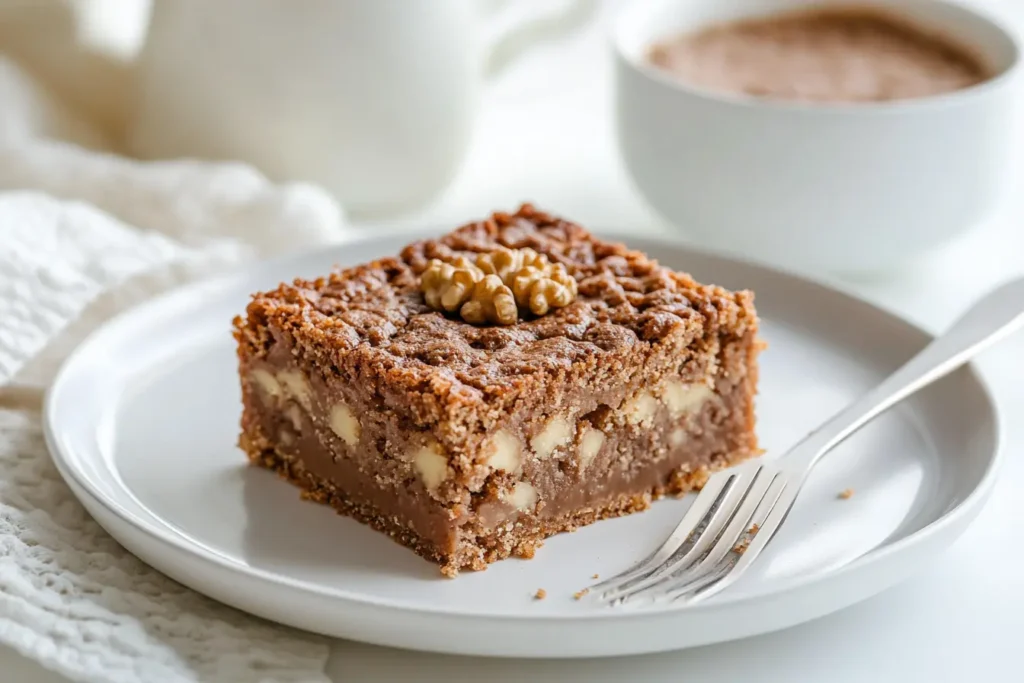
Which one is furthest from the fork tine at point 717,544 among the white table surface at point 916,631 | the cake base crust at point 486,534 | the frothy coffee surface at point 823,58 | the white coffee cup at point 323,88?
the white coffee cup at point 323,88

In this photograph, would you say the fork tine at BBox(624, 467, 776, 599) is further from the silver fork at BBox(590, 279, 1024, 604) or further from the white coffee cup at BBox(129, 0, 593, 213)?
the white coffee cup at BBox(129, 0, 593, 213)

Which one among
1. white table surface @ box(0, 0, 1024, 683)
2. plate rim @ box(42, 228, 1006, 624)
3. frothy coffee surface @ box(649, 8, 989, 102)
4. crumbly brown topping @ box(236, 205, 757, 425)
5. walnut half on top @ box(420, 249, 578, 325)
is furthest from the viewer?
frothy coffee surface @ box(649, 8, 989, 102)

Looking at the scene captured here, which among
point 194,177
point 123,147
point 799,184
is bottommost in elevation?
point 123,147

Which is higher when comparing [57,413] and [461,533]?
[461,533]

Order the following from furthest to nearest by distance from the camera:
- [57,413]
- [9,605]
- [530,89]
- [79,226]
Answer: [530,89], [79,226], [57,413], [9,605]

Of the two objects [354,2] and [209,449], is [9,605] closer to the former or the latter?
[209,449]

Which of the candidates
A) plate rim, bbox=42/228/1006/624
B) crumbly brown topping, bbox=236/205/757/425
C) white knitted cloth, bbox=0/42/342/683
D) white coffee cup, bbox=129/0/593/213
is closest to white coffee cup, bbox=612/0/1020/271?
plate rim, bbox=42/228/1006/624

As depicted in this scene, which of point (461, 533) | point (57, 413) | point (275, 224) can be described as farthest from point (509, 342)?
point (275, 224)
